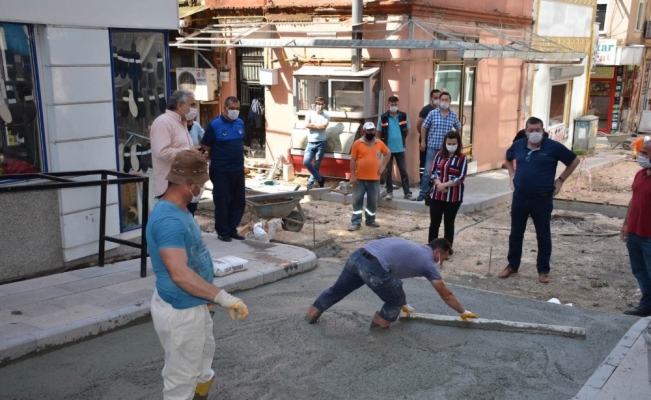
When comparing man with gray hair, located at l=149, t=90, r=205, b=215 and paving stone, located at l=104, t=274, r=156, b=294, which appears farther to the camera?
man with gray hair, located at l=149, t=90, r=205, b=215

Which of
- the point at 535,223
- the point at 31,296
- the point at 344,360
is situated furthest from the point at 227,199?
the point at 535,223

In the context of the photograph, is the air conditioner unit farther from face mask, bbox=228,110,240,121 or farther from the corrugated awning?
face mask, bbox=228,110,240,121

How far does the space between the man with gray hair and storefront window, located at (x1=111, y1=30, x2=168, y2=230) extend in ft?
3.55

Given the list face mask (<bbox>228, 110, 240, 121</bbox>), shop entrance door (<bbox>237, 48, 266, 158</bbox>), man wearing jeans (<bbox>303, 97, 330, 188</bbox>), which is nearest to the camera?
face mask (<bbox>228, 110, 240, 121</bbox>)

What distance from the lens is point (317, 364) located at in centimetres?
518

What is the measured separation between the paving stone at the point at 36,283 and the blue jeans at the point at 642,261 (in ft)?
19.3

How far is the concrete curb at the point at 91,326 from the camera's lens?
16.6ft

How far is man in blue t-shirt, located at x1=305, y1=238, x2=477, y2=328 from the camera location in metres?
5.44

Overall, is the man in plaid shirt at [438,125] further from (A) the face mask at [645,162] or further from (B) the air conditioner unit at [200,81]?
(B) the air conditioner unit at [200,81]

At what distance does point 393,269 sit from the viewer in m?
5.49

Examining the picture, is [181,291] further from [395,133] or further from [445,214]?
[395,133]

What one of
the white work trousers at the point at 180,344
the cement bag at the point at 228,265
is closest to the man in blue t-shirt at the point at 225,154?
the cement bag at the point at 228,265

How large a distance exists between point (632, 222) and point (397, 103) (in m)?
6.29

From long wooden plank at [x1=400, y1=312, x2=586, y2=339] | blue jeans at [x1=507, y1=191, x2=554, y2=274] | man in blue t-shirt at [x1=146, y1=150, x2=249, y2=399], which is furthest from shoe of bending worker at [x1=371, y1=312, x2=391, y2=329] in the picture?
blue jeans at [x1=507, y1=191, x2=554, y2=274]
